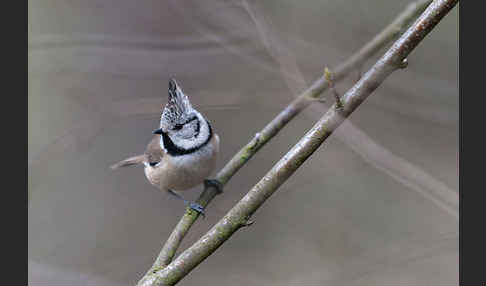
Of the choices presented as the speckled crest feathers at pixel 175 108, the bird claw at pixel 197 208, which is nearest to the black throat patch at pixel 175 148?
the speckled crest feathers at pixel 175 108

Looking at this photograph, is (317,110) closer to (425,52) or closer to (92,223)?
(425,52)

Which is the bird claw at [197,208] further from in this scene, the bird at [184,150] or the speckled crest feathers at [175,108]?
the speckled crest feathers at [175,108]

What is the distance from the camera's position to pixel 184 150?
3.49 meters

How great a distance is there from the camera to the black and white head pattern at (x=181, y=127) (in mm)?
3160

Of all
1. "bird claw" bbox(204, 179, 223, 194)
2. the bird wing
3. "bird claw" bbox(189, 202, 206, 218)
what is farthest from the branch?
the bird wing

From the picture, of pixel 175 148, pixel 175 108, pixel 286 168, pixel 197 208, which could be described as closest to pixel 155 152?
pixel 175 148

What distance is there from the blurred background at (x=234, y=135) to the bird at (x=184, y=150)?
0.13 metres

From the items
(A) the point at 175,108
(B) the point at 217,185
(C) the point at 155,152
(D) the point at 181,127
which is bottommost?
(C) the point at 155,152

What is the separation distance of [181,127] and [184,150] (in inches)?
8.8

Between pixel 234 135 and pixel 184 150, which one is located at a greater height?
pixel 184 150

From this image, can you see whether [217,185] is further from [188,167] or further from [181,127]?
[181,127]

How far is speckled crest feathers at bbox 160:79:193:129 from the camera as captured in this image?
122 inches

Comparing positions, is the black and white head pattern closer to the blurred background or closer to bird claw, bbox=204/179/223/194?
the blurred background

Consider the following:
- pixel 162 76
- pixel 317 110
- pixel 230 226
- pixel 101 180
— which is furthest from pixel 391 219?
pixel 101 180
